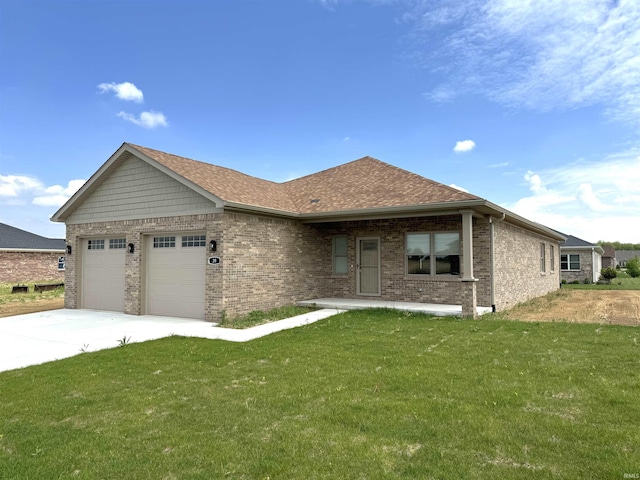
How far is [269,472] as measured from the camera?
125 inches

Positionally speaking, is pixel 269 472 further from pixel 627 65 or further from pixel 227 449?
pixel 627 65

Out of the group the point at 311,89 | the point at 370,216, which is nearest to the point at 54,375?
the point at 370,216

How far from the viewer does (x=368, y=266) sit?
13961mm

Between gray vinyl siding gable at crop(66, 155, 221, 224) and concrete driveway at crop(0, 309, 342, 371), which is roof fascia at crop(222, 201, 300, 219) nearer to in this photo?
gray vinyl siding gable at crop(66, 155, 221, 224)

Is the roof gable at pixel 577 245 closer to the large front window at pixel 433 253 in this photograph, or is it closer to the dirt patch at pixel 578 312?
the dirt patch at pixel 578 312

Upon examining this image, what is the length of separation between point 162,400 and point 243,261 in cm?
637

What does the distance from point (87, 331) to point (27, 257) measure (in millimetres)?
24357

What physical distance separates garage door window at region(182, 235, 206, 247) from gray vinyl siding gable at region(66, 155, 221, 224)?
0.70 metres

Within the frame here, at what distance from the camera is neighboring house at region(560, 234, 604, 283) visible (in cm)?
2939

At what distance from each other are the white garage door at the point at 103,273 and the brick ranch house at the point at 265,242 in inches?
2.0

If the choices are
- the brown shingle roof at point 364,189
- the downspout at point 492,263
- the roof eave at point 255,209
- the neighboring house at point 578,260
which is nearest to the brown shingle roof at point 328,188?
the brown shingle roof at point 364,189

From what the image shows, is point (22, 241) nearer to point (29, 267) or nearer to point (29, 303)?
point (29, 267)

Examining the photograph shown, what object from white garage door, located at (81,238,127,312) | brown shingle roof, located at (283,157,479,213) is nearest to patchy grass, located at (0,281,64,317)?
white garage door, located at (81,238,127,312)

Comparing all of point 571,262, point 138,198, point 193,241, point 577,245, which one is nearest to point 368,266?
point 193,241
